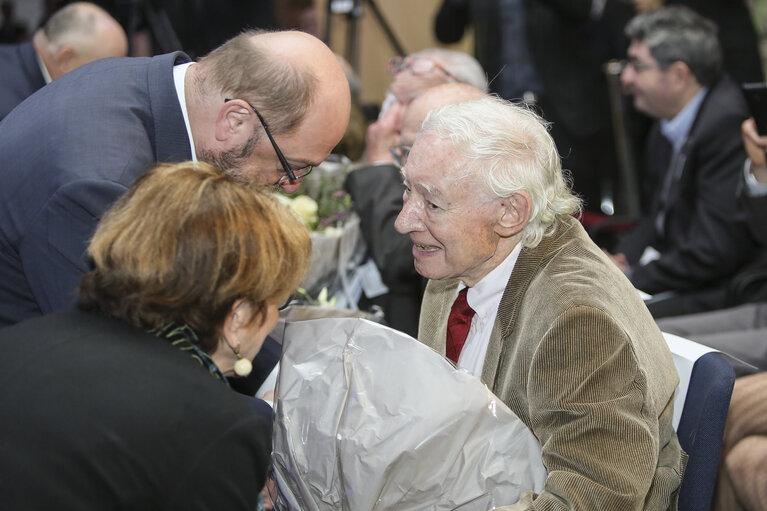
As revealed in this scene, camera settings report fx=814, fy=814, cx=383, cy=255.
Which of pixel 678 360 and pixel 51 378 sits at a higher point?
A: pixel 51 378

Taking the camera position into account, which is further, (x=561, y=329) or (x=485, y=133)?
(x=485, y=133)

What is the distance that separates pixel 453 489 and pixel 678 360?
2.33ft

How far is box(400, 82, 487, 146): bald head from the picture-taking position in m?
2.64

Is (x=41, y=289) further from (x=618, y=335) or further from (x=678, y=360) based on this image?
(x=678, y=360)

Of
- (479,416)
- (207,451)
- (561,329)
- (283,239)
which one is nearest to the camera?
(207,451)

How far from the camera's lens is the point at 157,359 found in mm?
1207

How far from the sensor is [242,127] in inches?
72.9

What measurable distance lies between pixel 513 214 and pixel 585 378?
16.6 inches

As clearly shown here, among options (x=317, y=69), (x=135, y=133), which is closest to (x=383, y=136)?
(x=317, y=69)

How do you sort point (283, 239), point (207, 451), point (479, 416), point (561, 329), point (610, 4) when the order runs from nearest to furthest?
point (207, 451), point (283, 239), point (479, 416), point (561, 329), point (610, 4)

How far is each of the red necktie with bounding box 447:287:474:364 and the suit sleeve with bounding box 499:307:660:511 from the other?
37cm

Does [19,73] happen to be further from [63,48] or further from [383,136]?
[383,136]

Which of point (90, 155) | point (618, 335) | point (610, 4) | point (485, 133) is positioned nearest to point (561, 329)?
point (618, 335)

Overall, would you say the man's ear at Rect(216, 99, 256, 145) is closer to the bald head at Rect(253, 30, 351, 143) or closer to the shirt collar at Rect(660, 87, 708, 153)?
the bald head at Rect(253, 30, 351, 143)
